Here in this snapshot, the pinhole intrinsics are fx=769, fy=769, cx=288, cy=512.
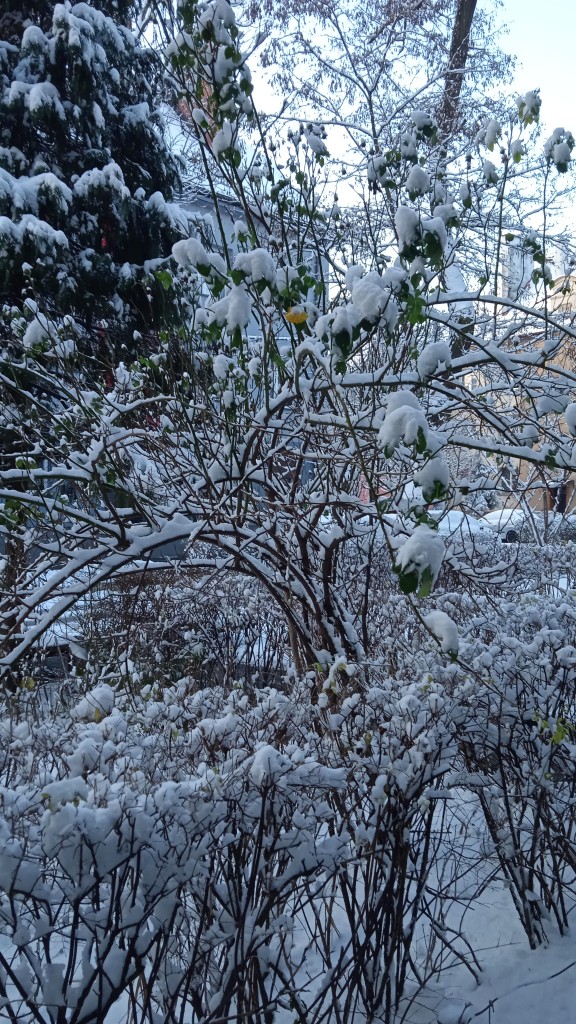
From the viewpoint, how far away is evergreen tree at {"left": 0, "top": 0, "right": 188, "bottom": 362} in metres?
8.63

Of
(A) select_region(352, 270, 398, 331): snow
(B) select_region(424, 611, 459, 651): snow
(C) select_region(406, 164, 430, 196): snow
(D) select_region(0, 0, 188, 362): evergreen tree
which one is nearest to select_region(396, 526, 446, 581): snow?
(B) select_region(424, 611, 459, 651): snow

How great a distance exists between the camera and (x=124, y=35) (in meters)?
9.69

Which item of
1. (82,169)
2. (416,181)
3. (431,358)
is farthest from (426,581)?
(82,169)

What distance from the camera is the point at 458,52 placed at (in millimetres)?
10727

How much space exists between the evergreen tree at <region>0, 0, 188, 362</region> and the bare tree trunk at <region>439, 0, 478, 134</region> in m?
4.09

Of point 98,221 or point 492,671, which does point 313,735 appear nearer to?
point 492,671

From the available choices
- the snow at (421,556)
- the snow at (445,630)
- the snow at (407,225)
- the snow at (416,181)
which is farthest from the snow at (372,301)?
the snow at (416,181)

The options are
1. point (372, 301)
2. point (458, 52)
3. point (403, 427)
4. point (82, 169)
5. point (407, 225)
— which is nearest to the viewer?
point (403, 427)

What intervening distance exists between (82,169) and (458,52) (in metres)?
5.52

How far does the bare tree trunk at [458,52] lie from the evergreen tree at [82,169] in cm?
409

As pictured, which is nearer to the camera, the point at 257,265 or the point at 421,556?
the point at 421,556

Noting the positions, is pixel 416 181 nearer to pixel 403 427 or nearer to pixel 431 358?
pixel 431 358

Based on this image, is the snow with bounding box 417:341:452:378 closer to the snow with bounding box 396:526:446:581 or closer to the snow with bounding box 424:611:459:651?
the snow with bounding box 424:611:459:651

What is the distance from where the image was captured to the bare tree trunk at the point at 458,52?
10641mm
